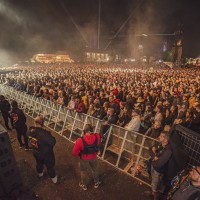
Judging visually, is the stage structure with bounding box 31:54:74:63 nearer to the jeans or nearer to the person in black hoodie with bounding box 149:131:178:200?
the person in black hoodie with bounding box 149:131:178:200

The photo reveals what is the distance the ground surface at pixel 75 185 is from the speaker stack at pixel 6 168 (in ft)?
3.97

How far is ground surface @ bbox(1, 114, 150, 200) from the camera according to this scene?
4.71m

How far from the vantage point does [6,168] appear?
12.6ft

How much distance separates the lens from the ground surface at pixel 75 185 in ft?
15.4

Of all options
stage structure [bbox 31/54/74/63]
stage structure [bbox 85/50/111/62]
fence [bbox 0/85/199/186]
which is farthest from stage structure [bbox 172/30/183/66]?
fence [bbox 0/85/199/186]

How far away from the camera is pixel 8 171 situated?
12.8 feet

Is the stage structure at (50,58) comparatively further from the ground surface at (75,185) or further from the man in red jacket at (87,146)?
the man in red jacket at (87,146)

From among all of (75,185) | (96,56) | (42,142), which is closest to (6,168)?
(42,142)

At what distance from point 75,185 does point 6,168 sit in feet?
7.02

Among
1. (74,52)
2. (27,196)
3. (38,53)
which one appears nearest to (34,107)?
(27,196)

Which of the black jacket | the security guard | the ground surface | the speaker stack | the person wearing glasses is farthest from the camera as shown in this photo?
the black jacket

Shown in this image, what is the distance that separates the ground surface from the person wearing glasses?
1925 mm

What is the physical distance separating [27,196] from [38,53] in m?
88.0

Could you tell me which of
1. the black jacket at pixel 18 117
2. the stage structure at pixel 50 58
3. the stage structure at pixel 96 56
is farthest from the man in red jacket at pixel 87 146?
the stage structure at pixel 96 56
